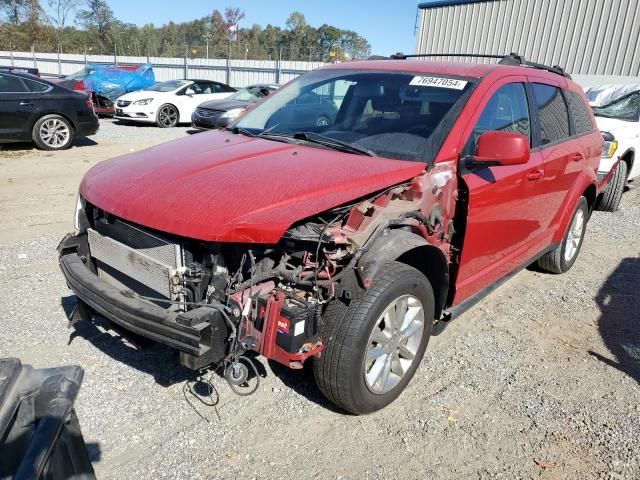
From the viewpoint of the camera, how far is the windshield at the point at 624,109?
8500 millimetres

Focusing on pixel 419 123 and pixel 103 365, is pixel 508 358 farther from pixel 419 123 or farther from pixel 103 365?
pixel 103 365

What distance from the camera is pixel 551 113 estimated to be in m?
4.27

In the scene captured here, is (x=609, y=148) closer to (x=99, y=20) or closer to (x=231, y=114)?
(x=231, y=114)

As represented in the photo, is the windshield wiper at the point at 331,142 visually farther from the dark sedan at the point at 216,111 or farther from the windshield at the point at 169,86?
the windshield at the point at 169,86

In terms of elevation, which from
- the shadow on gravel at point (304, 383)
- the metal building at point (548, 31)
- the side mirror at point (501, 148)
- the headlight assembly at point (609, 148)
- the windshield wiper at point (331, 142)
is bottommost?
the shadow on gravel at point (304, 383)

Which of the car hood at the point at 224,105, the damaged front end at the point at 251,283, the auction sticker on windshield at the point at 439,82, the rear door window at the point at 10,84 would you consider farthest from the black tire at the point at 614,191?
the rear door window at the point at 10,84

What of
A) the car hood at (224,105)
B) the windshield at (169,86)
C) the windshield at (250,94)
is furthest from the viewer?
the windshield at (169,86)

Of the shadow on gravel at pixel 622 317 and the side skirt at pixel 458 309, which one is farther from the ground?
the side skirt at pixel 458 309

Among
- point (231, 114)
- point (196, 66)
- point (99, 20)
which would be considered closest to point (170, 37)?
point (99, 20)

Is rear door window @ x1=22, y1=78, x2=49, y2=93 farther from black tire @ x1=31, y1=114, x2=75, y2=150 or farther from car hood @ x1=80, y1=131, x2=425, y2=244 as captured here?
car hood @ x1=80, y1=131, x2=425, y2=244

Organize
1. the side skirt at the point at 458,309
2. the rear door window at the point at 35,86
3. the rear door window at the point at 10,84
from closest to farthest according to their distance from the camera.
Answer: the side skirt at the point at 458,309, the rear door window at the point at 10,84, the rear door window at the point at 35,86

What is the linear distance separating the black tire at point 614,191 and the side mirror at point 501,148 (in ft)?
18.3

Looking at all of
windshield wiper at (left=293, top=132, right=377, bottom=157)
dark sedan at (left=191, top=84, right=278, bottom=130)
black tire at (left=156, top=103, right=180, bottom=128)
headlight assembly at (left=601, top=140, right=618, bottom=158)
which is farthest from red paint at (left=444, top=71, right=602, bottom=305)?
black tire at (left=156, top=103, right=180, bottom=128)

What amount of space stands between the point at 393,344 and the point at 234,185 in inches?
48.8
